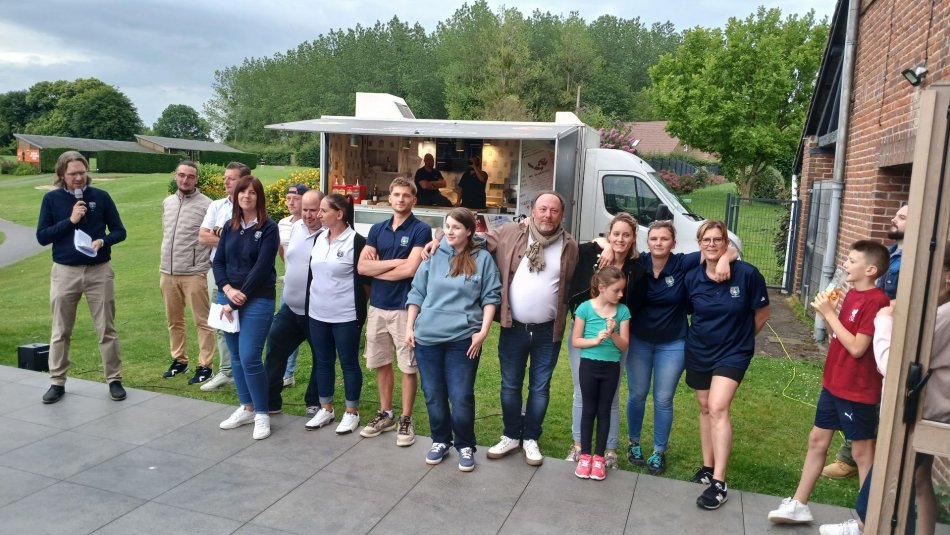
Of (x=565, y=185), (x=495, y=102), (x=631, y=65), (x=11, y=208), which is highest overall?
(x=631, y=65)

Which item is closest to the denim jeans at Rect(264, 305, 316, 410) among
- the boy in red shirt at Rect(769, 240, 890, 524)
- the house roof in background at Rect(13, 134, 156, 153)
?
the boy in red shirt at Rect(769, 240, 890, 524)

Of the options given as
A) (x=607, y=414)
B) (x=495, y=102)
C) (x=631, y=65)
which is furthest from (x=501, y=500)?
(x=631, y=65)

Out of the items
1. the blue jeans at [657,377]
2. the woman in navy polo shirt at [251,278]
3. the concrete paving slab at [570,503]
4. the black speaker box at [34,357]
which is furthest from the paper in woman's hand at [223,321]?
the blue jeans at [657,377]

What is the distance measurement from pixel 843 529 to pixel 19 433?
5.28 meters

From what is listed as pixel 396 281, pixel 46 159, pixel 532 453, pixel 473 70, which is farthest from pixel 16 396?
pixel 46 159

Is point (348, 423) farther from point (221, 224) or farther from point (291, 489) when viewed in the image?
point (221, 224)

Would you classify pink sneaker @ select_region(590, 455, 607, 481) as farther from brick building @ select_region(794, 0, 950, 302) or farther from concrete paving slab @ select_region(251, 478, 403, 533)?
brick building @ select_region(794, 0, 950, 302)

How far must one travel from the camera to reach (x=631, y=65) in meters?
63.1

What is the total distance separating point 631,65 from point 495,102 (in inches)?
1047

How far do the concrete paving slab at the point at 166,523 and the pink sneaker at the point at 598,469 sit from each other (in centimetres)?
210

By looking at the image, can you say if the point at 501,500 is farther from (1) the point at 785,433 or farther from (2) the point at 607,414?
(1) the point at 785,433

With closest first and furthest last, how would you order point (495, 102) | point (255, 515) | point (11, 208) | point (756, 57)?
point (255, 515) < point (11, 208) < point (756, 57) < point (495, 102)

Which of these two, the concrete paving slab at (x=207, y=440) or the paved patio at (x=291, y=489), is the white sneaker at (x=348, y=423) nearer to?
the paved patio at (x=291, y=489)

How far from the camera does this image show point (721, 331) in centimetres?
416
